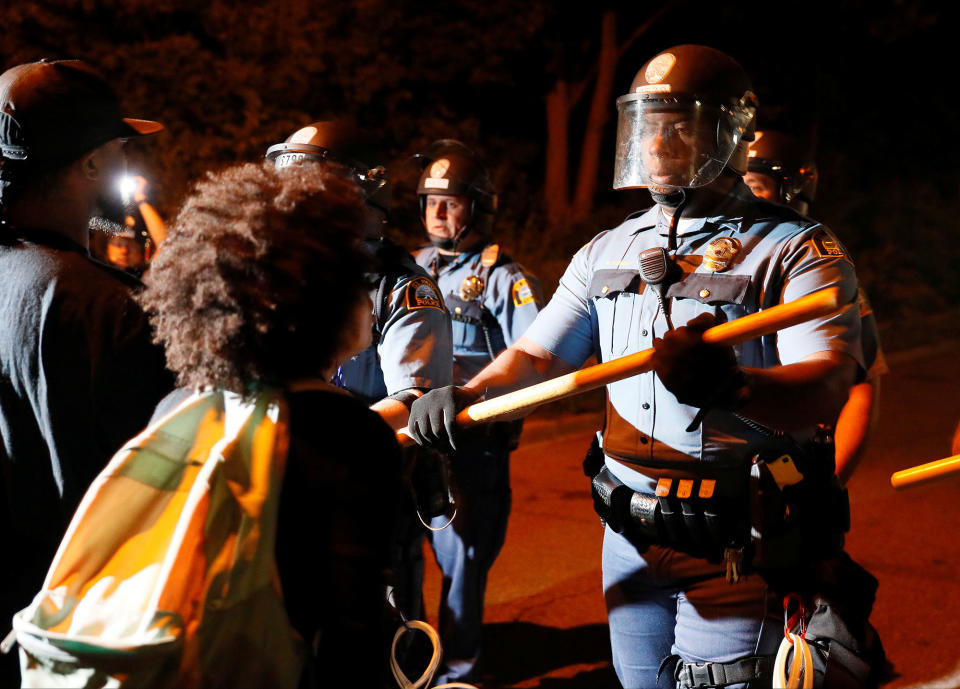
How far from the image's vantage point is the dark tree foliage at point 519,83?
1225 centimetres

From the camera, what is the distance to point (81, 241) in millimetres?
2723

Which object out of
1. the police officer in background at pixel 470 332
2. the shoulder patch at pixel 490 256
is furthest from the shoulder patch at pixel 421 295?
the shoulder patch at pixel 490 256

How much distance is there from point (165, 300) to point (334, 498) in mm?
520

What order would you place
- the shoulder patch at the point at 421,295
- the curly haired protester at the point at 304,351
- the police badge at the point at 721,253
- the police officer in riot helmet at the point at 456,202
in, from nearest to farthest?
1. the curly haired protester at the point at 304,351
2. the police badge at the point at 721,253
3. the shoulder patch at the point at 421,295
4. the police officer in riot helmet at the point at 456,202

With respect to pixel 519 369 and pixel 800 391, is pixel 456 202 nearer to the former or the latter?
pixel 519 369

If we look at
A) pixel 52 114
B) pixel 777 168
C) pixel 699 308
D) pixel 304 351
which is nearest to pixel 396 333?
pixel 699 308

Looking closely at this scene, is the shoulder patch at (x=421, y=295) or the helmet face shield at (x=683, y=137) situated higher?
the helmet face shield at (x=683, y=137)

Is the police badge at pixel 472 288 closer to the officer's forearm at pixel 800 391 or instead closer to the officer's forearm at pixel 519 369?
the officer's forearm at pixel 519 369

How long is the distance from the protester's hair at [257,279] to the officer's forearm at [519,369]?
3.83 feet

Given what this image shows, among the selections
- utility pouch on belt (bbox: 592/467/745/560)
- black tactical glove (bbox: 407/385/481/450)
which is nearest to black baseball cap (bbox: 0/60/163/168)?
black tactical glove (bbox: 407/385/481/450)

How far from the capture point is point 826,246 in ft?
9.32

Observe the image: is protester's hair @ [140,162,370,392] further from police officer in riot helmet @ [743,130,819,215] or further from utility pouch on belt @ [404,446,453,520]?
police officer in riot helmet @ [743,130,819,215]

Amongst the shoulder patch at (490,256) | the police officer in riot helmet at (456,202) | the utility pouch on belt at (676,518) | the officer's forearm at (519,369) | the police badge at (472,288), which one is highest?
the police officer in riot helmet at (456,202)

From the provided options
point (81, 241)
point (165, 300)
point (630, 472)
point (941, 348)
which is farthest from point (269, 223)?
point (941, 348)
